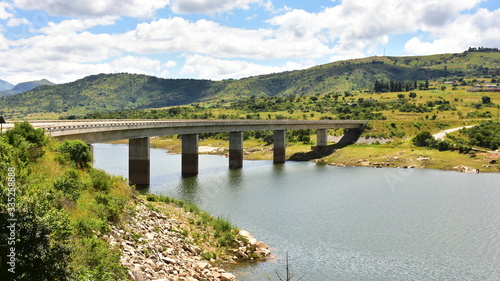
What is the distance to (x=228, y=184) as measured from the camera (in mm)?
75125

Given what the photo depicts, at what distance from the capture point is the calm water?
34881 mm

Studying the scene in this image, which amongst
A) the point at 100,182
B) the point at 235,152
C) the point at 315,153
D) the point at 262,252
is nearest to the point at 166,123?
the point at 235,152

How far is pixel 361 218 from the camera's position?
5044 cm

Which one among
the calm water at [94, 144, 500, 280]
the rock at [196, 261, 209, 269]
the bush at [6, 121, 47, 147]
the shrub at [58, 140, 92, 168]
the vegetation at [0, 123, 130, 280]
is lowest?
the calm water at [94, 144, 500, 280]

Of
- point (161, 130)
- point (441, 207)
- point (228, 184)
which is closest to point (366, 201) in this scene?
point (441, 207)

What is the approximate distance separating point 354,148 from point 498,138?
107ft

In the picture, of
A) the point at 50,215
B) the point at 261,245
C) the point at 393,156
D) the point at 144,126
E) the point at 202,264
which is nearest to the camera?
the point at 50,215

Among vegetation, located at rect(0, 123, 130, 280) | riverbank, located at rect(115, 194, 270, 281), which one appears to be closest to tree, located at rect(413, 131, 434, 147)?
riverbank, located at rect(115, 194, 270, 281)

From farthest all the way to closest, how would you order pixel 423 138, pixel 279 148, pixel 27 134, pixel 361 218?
pixel 423 138 < pixel 279 148 < pixel 361 218 < pixel 27 134

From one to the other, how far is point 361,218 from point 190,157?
4314 centimetres

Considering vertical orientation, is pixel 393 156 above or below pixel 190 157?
below

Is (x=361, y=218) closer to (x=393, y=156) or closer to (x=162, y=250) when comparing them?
(x=162, y=250)

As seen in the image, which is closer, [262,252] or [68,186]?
[68,186]

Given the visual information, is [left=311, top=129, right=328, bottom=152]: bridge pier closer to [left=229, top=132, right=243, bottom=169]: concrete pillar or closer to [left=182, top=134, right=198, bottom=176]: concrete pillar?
[left=229, top=132, right=243, bottom=169]: concrete pillar
